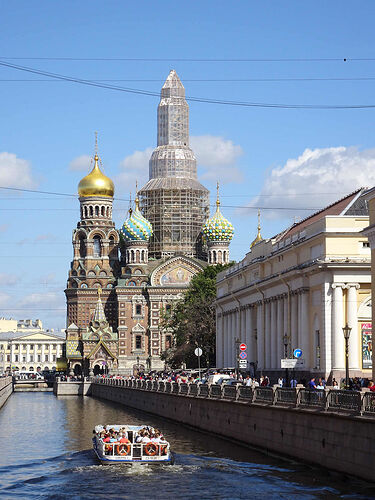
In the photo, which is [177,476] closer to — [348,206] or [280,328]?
[348,206]

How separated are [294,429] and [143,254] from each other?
104822 millimetres

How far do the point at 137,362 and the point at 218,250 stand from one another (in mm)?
17802

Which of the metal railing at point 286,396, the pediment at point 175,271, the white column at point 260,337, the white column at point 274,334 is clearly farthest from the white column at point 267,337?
the pediment at point 175,271

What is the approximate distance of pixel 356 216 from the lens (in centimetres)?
5497

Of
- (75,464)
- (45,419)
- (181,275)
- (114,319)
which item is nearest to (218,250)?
(181,275)

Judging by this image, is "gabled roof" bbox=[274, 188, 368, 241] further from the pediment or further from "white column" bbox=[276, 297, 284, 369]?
the pediment

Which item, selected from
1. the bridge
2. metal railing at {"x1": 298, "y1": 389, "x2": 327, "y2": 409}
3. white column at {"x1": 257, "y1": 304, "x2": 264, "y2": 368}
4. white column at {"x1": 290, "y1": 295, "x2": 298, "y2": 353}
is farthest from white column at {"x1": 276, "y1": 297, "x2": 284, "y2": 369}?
the bridge

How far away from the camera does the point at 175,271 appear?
456 ft

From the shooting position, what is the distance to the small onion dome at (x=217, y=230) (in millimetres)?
139750

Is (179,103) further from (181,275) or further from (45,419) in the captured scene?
(45,419)

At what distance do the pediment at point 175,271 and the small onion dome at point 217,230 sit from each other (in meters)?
4.18

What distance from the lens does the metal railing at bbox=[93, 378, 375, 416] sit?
31.7 m

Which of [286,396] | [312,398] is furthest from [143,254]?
[312,398]

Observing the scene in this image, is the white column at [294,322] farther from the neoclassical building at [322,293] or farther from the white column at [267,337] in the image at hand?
the white column at [267,337]
